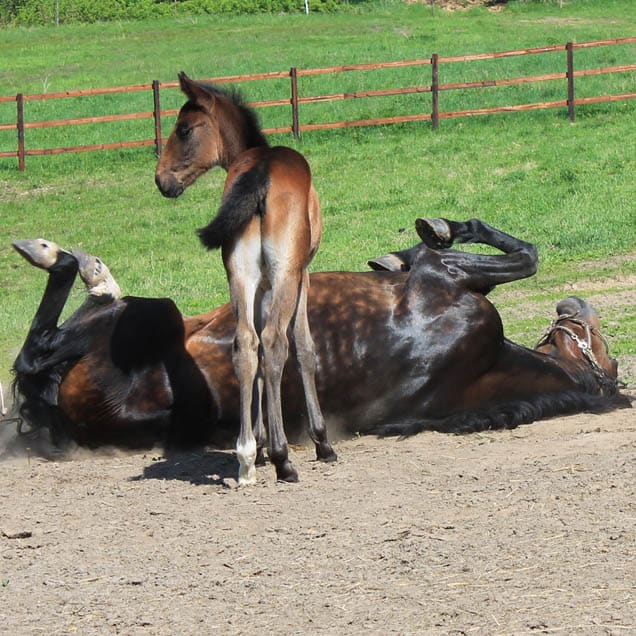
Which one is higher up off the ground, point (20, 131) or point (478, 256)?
point (478, 256)

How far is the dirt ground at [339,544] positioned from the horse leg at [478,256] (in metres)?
1.25

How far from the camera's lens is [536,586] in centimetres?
392

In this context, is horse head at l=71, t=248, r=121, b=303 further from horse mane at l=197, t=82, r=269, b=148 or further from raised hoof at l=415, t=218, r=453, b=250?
raised hoof at l=415, t=218, r=453, b=250

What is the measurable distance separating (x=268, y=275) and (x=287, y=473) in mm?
985

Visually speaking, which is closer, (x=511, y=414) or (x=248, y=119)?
(x=248, y=119)

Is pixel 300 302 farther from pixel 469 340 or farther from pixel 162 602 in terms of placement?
pixel 162 602

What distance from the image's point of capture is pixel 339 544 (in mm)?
4535

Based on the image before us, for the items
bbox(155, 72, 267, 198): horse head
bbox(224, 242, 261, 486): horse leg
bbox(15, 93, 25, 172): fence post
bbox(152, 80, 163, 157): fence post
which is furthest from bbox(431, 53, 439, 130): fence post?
bbox(224, 242, 261, 486): horse leg

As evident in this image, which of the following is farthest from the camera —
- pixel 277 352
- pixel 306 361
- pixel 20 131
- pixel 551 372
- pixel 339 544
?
pixel 20 131

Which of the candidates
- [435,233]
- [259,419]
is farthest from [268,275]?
[435,233]

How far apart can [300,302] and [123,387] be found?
4.20 ft

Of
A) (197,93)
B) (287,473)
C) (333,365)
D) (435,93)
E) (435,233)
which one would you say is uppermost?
(197,93)

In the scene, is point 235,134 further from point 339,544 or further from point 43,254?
point 339,544

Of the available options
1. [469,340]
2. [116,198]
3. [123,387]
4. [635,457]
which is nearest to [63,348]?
[123,387]
